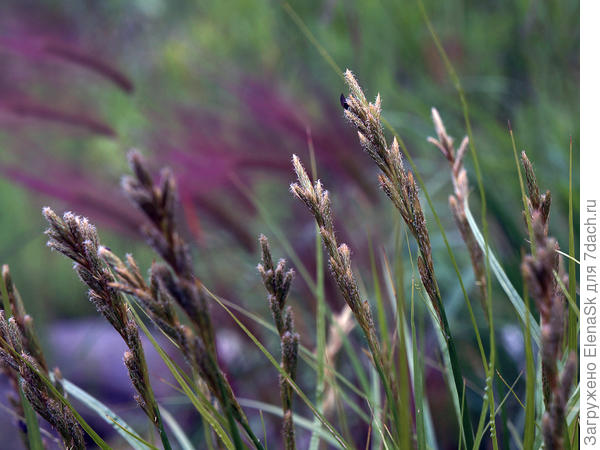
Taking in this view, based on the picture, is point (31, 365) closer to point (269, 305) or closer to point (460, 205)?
point (269, 305)

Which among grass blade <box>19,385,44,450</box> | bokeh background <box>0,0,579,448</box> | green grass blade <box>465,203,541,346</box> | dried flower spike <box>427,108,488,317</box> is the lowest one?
grass blade <box>19,385,44,450</box>

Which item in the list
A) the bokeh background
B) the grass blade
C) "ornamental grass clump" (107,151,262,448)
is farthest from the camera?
the bokeh background

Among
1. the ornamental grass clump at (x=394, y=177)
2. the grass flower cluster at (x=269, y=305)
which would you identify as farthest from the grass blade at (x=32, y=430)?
the ornamental grass clump at (x=394, y=177)

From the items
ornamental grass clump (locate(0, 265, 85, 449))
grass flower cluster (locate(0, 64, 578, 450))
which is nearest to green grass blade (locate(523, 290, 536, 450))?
grass flower cluster (locate(0, 64, 578, 450))

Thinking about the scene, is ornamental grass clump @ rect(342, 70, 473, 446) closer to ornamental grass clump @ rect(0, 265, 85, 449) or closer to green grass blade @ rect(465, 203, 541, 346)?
green grass blade @ rect(465, 203, 541, 346)

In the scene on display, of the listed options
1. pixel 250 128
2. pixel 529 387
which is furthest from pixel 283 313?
pixel 250 128

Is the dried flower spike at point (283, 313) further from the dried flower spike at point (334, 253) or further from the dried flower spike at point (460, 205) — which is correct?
the dried flower spike at point (460, 205)

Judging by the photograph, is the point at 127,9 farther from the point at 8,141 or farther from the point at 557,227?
the point at 557,227

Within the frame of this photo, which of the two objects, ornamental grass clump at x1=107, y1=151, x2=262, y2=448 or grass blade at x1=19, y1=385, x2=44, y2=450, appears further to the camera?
grass blade at x1=19, y1=385, x2=44, y2=450
